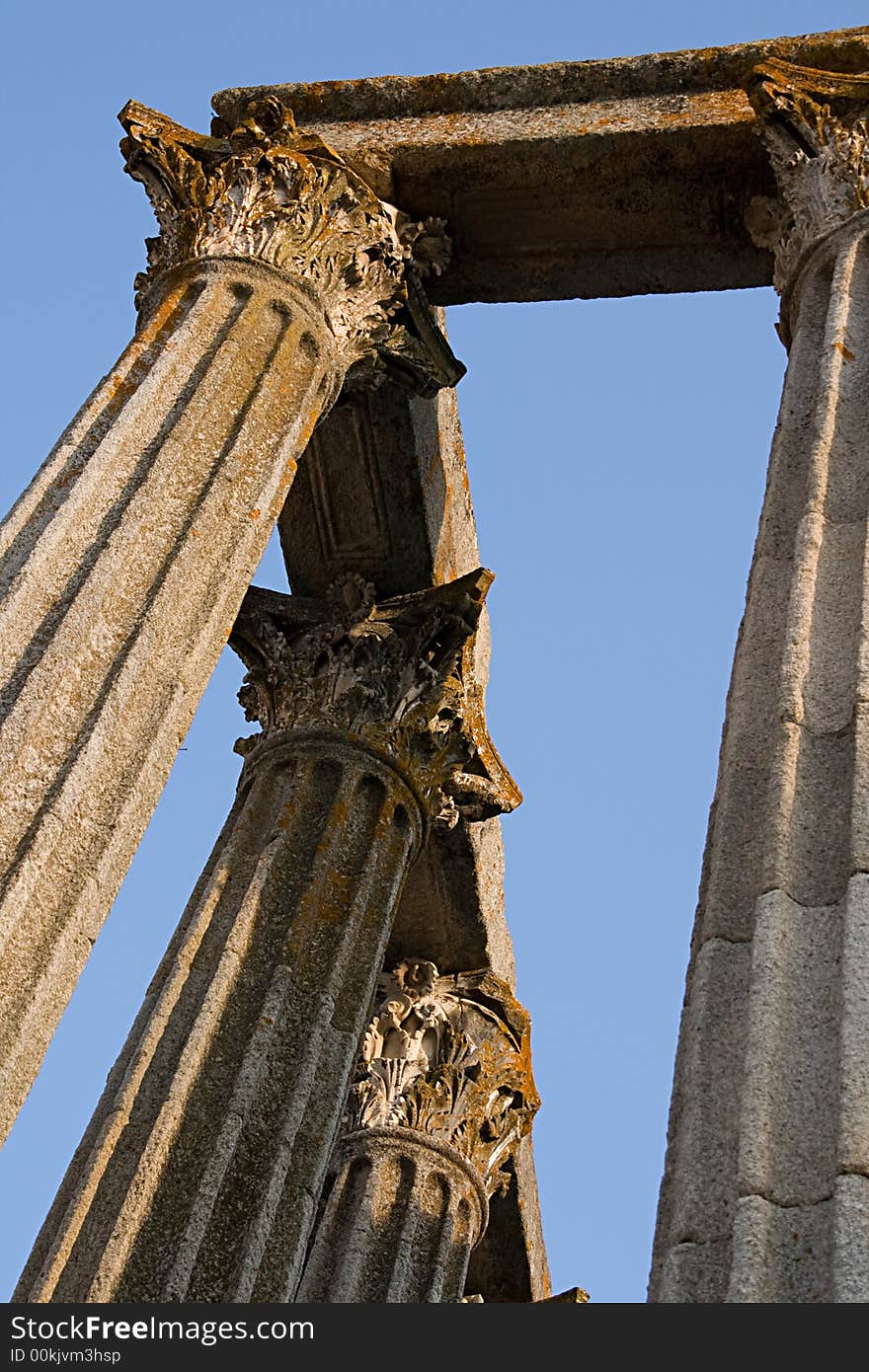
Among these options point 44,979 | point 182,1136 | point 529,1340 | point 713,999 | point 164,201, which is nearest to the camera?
point 529,1340

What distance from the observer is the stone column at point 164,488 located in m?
7.80

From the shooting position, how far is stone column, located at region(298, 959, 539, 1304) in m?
13.8

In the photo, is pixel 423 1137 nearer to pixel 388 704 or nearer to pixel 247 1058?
pixel 388 704

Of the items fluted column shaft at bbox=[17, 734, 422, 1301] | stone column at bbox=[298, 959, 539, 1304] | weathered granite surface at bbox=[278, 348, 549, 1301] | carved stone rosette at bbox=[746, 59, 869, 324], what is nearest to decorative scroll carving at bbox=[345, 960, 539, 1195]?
stone column at bbox=[298, 959, 539, 1304]

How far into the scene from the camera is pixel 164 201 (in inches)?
471

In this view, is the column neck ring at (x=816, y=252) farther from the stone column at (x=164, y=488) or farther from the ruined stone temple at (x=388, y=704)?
the stone column at (x=164, y=488)

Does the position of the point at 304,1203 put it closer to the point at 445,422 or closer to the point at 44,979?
the point at 44,979

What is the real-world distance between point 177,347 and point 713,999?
581cm

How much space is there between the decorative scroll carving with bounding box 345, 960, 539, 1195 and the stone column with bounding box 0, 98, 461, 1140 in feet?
18.5

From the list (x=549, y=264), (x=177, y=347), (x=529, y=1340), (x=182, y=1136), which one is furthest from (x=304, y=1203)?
(x=549, y=264)

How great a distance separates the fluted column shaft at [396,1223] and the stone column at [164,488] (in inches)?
238

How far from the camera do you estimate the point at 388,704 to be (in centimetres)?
1345

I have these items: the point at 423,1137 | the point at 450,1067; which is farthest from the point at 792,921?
the point at 450,1067

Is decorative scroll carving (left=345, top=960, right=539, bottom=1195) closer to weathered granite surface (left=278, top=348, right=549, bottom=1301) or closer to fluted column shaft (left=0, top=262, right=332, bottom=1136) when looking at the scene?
weathered granite surface (left=278, top=348, right=549, bottom=1301)
